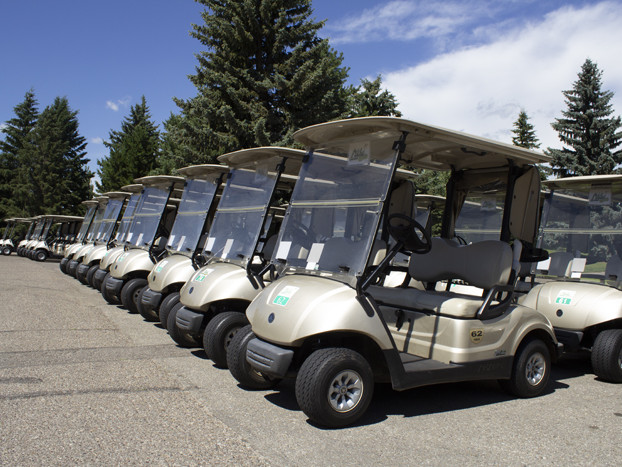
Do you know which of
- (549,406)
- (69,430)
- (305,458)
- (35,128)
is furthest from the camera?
(35,128)

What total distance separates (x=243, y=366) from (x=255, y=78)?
1499 cm

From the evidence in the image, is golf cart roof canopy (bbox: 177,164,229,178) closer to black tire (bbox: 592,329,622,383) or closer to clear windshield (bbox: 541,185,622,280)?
clear windshield (bbox: 541,185,622,280)

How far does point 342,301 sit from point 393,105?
2216cm

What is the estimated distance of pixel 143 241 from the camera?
9266mm

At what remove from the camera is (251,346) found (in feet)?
13.6

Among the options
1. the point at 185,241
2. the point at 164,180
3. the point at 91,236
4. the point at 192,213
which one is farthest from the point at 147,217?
the point at 91,236

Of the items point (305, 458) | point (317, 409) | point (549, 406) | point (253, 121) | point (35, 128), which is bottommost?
point (305, 458)

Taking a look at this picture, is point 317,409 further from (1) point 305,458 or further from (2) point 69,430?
(2) point 69,430

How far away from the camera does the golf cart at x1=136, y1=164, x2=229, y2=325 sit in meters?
6.89

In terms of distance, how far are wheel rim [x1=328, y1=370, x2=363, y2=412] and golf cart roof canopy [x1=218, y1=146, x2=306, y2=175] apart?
2.64 m

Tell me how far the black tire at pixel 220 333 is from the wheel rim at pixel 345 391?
171 cm

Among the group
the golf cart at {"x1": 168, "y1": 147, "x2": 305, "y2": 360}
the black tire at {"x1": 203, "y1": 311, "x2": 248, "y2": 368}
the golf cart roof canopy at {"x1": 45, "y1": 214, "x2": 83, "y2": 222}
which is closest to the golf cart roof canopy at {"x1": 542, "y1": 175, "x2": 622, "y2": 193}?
the golf cart at {"x1": 168, "y1": 147, "x2": 305, "y2": 360}

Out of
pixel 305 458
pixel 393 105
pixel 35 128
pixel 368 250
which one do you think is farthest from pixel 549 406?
pixel 35 128

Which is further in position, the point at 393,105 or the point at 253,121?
the point at 393,105
